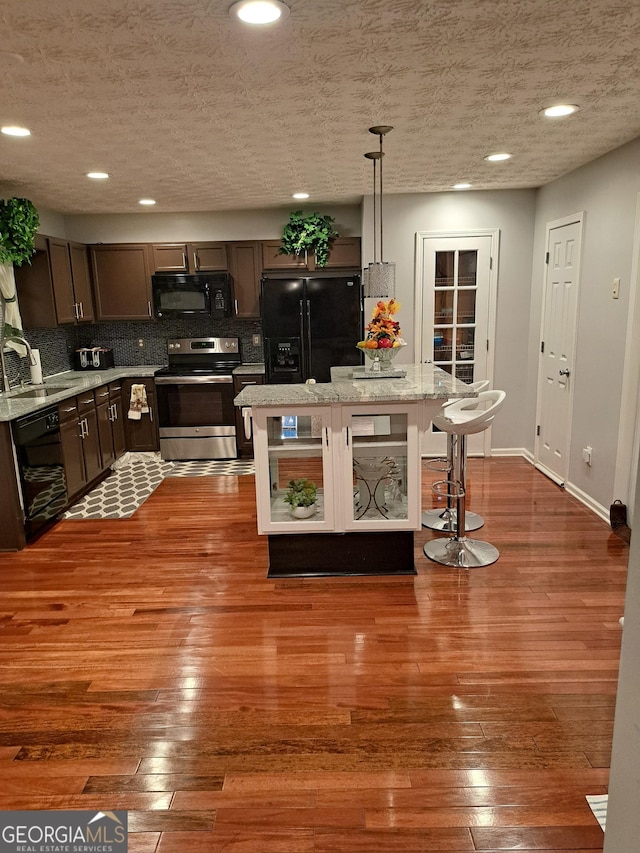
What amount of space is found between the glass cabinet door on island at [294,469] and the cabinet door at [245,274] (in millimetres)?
3094

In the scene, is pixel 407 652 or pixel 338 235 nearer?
pixel 407 652

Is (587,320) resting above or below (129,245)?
below

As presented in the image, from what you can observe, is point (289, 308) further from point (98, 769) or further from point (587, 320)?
point (98, 769)

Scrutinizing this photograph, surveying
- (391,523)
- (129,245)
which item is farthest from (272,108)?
(129,245)

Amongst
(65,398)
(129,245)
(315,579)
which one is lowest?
(315,579)

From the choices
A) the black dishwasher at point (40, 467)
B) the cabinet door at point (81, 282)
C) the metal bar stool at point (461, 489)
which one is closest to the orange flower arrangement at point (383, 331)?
the metal bar stool at point (461, 489)

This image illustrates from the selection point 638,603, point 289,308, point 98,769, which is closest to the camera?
point 638,603

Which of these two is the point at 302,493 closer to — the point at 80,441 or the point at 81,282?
the point at 80,441

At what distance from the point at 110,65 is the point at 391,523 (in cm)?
248

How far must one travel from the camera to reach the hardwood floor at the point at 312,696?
176cm

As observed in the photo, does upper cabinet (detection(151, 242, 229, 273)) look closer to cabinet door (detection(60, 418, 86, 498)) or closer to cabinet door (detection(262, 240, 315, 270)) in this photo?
cabinet door (detection(262, 240, 315, 270))

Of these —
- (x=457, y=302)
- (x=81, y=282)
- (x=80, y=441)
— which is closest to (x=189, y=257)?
A: (x=81, y=282)

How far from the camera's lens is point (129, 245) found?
5.84 m

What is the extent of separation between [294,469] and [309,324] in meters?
2.54
